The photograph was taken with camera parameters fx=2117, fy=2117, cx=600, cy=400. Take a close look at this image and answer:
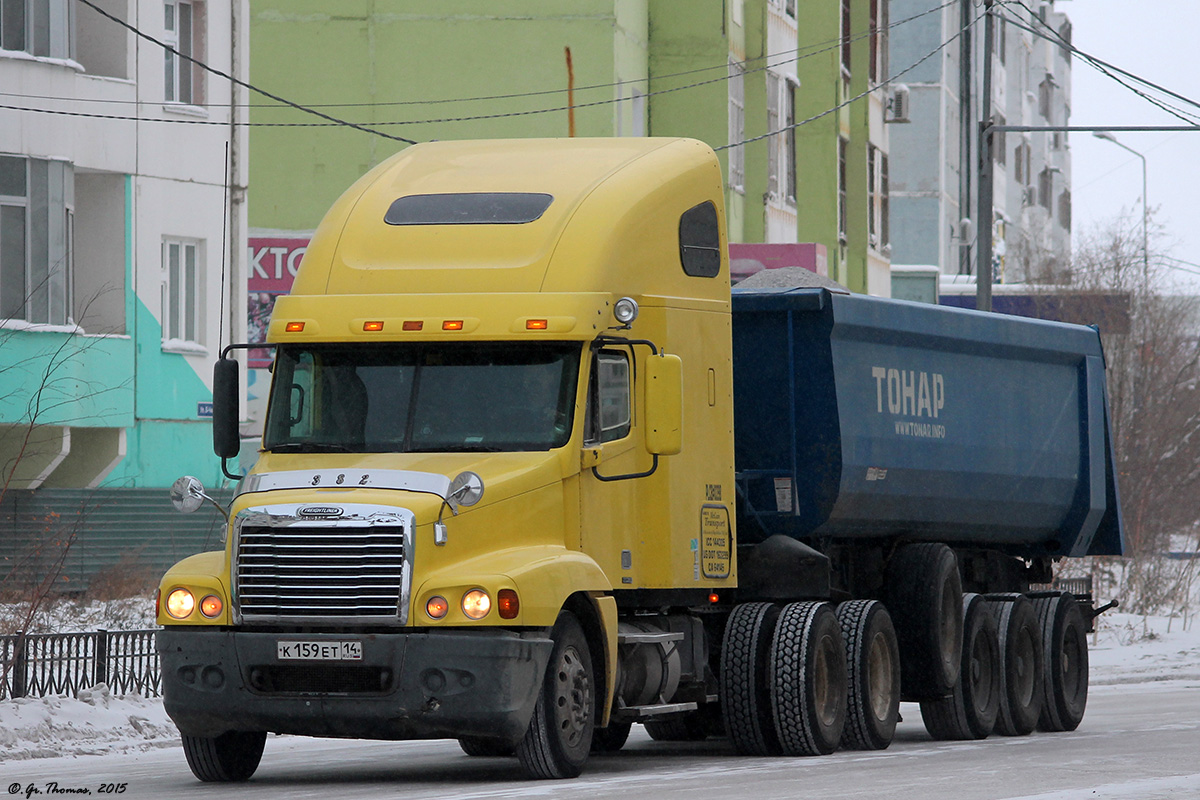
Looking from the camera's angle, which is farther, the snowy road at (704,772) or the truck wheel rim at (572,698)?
the truck wheel rim at (572,698)

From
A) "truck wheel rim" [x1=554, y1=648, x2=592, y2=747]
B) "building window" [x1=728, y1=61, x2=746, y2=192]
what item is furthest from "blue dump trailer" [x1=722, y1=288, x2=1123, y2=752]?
"building window" [x1=728, y1=61, x2=746, y2=192]

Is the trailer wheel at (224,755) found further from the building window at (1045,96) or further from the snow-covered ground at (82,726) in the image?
the building window at (1045,96)

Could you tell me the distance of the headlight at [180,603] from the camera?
11742 mm

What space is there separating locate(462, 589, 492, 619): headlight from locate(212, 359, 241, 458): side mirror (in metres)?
2.00

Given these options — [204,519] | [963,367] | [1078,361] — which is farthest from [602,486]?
[204,519]

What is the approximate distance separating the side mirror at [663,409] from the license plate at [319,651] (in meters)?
2.12

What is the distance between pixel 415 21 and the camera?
3419 cm

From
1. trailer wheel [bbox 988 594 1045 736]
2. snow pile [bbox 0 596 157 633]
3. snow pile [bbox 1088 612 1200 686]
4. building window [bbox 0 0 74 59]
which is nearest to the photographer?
trailer wheel [bbox 988 594 1045 736]

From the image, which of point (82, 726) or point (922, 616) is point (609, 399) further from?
point (82, 726)

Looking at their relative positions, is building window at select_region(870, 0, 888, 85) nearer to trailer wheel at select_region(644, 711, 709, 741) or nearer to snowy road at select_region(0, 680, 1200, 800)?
snowy road at select_region(0, 680, 1200, 800)

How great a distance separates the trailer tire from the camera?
52.0ft

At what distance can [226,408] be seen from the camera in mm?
12609

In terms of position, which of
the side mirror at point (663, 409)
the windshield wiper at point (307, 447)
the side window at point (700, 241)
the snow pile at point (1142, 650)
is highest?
the side window at point (700, 241)

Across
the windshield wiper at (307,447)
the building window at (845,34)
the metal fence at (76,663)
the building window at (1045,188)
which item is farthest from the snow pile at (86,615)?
the building window at (1045,188)
